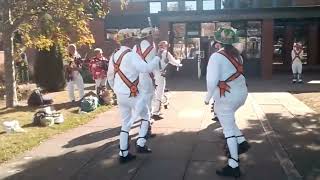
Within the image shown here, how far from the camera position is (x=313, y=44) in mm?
28859

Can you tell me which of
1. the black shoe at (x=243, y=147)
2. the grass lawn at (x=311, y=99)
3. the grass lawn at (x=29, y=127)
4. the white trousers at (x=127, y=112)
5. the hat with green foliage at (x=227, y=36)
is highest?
the hat with green foliage at (x=227, y=36)

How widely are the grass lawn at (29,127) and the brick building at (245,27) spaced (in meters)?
Result: 8.17

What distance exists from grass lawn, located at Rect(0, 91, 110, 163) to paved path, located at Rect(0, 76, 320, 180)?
0.23 metres

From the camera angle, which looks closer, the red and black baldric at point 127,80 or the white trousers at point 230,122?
the white trousers at point 230,122

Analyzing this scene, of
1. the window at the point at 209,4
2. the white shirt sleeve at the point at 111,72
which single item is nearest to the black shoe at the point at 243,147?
the white shirt sleeve at the point at 111,72

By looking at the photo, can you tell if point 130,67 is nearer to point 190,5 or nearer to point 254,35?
point 254,35

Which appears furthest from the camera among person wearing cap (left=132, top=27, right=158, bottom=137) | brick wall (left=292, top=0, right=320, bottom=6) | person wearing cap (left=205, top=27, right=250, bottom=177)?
brick wall (left=292, top=0, right=320, bottom=6)

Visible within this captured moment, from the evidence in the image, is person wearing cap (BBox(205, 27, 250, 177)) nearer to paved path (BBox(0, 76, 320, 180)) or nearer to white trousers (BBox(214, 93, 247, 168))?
white trousers (BBox(214, 93, 247, 168))

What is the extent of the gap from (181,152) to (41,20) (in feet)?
21.9

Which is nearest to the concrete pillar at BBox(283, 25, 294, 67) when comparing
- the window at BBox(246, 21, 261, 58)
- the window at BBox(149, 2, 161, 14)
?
the window at BBox(246, 21, 261, 58)

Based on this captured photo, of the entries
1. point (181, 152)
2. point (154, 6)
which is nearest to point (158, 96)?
point (181, 152)

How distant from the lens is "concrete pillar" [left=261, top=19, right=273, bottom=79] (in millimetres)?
22656

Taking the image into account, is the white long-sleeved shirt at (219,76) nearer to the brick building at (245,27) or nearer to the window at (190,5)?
the brick building at (245,27)

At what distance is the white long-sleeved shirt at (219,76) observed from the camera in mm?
6168
